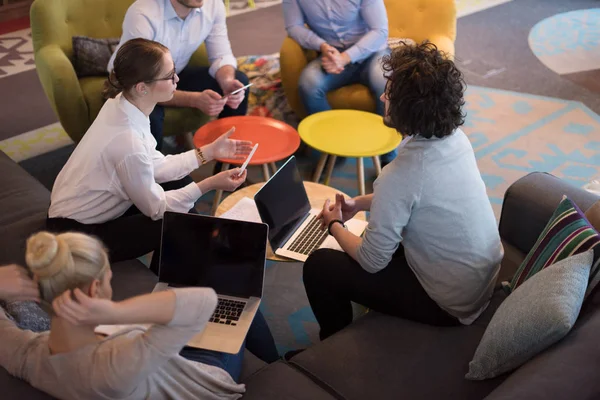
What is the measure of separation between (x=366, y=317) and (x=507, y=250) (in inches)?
27.0

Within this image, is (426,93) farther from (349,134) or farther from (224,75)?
(224,75)

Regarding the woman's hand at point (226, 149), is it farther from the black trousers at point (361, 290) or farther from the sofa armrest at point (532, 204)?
the sofa armrest at point (532, 204)

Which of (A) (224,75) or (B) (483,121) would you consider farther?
(B) (483,121)

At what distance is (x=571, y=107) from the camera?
4.23m

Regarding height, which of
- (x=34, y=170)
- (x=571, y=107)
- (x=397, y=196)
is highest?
(x=397, y=196)

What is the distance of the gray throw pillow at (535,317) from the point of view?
1.55 meters

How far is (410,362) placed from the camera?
1.86 m

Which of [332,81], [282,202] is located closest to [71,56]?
[332,81]

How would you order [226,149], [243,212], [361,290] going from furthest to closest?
[226,149] → [243,212] → [361,290]

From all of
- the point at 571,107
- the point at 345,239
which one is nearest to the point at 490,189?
the point at 571,107

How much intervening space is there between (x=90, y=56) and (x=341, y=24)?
1.36 metres

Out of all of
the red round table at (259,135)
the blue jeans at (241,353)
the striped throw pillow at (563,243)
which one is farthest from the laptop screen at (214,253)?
the red round table at (259,135)

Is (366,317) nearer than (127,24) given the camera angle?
Yes

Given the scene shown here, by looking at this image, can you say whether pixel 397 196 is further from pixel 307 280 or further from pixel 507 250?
pixel 507 250
